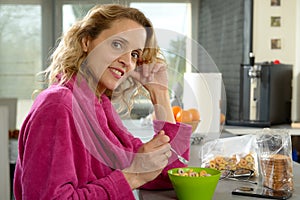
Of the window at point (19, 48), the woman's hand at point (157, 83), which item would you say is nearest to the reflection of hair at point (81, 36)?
the woman's hand at point (157, 83)

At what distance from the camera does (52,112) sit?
897 millimetres

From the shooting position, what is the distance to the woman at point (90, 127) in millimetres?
886

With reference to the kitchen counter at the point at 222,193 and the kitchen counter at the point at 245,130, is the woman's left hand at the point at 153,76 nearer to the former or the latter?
the kitchen counter at the point at 222,193

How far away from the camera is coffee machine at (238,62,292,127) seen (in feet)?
8.84

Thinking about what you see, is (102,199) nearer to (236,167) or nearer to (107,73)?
(107,73)

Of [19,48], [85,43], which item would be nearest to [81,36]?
[85,43]

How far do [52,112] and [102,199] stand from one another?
0.68 feet

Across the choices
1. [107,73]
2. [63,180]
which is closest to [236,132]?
[107,73]

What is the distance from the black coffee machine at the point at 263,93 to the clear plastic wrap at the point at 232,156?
4.29 ft

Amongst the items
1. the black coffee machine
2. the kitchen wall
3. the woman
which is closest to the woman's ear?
the woman

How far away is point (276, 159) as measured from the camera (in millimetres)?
1141

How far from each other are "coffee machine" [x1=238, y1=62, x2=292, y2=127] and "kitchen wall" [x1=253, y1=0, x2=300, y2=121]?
129 millimetres

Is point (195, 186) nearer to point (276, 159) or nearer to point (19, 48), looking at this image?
point (276, 159)

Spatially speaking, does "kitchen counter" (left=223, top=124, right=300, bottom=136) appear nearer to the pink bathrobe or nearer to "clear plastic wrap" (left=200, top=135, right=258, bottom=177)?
"clear plastic wrap" (left=200, top=135, right=258, bottom=177)
